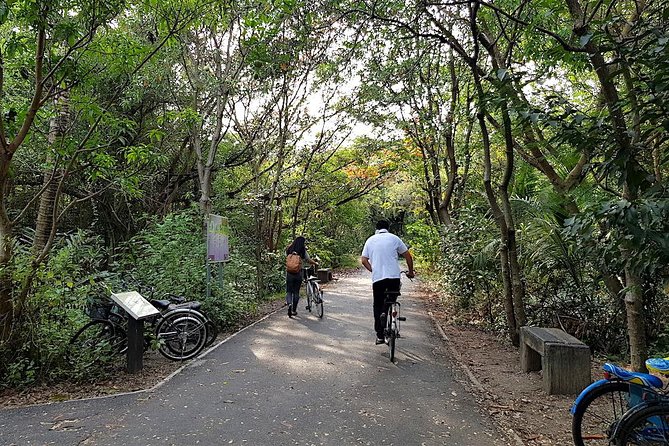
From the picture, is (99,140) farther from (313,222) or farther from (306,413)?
(313,222)

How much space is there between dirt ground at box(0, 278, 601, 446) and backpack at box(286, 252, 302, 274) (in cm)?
383

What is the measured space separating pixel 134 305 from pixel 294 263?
15.2ft

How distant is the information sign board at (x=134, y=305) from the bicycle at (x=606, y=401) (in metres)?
5.10

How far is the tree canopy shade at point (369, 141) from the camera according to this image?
384 cm

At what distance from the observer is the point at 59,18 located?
5723 mm

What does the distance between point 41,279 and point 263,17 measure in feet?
15.2

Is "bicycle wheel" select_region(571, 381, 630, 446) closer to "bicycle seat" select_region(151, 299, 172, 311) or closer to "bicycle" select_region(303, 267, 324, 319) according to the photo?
"bicycle seat" select_region(151, 299, 172, 311)

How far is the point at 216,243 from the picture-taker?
9945mm

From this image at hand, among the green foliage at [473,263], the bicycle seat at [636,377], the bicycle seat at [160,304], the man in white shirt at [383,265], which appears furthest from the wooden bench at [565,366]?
the bicycle seat at [160,304]

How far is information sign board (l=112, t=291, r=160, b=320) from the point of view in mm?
6344

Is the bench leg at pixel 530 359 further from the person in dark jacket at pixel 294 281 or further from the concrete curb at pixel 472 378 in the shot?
the person in dark jacket at pixel 294 281

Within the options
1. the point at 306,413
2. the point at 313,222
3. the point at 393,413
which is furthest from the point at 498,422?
the point at 313,222

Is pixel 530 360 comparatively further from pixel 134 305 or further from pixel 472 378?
pixel 134 305

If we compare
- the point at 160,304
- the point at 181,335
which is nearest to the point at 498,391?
the point at 181,335
